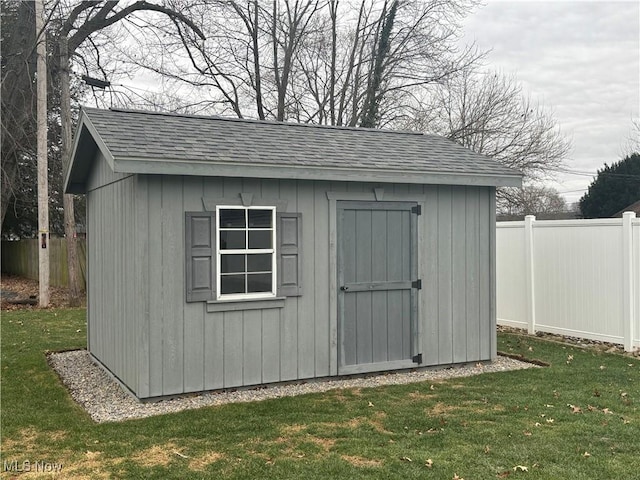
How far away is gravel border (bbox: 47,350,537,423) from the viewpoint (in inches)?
238

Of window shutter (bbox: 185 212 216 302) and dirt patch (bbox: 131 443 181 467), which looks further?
window shutter (bbox: 185 212 216 302)

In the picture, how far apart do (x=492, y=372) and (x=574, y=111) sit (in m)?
20.0

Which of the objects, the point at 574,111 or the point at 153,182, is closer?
the point at 153,182

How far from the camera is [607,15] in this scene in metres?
12.2

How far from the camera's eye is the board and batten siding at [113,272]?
6414mm

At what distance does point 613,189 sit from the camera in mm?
26625

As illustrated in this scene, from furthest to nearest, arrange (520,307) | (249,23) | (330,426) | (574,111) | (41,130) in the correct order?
(574,111) → (249,23) → (41,130) → (520,307) → (330,426)

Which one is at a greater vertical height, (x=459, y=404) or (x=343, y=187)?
(x=343, y=187)

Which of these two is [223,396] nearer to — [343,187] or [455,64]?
[343,187]

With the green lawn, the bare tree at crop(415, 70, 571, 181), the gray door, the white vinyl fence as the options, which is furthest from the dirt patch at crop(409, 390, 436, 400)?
the bare tree at crop(415, 70, 571, 181)

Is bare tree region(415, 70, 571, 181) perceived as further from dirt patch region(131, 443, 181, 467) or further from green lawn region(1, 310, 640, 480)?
dirt patch region(131, 443, 181, 467)

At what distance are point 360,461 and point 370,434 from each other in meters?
0.62

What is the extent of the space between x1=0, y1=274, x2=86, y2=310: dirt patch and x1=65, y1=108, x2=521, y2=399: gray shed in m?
7.43

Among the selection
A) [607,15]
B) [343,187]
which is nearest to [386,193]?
[343,187]
